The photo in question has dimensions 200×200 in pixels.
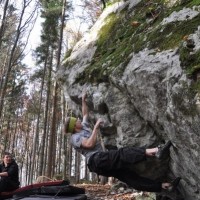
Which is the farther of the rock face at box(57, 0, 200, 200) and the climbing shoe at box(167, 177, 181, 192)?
the climbing shoe at box(167, 177, 181, 192)

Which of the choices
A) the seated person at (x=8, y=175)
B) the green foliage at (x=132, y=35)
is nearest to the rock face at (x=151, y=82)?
the green foliage at (x=132, y=35)

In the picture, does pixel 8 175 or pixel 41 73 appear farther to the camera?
pixel 41 73

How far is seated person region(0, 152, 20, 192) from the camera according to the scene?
7.15 m

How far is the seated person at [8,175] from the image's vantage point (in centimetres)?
715

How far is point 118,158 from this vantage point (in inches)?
190

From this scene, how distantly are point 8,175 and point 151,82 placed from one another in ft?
14.0

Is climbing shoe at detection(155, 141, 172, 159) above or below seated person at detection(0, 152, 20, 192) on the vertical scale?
above

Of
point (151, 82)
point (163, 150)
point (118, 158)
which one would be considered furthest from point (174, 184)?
point (151, 82)

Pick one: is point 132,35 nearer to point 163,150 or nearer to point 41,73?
point 163,150

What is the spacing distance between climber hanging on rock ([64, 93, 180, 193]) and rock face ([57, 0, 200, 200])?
0.26 meters

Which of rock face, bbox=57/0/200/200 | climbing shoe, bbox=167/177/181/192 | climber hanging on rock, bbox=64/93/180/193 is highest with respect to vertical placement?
rock face, bbox=57/0/200/200

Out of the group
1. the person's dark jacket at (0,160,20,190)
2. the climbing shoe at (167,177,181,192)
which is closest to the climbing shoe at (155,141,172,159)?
the climbing shoe at (167,177,181,192)

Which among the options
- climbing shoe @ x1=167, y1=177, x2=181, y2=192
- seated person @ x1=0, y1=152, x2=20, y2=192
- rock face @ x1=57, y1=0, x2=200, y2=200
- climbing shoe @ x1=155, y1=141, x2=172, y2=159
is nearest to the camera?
rock face @ x1=57, y1=0, x2=200, y2=200

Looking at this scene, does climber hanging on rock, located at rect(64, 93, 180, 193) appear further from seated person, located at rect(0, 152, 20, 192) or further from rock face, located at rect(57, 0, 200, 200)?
seated person, located at rect(0, 152, 20, 192)
